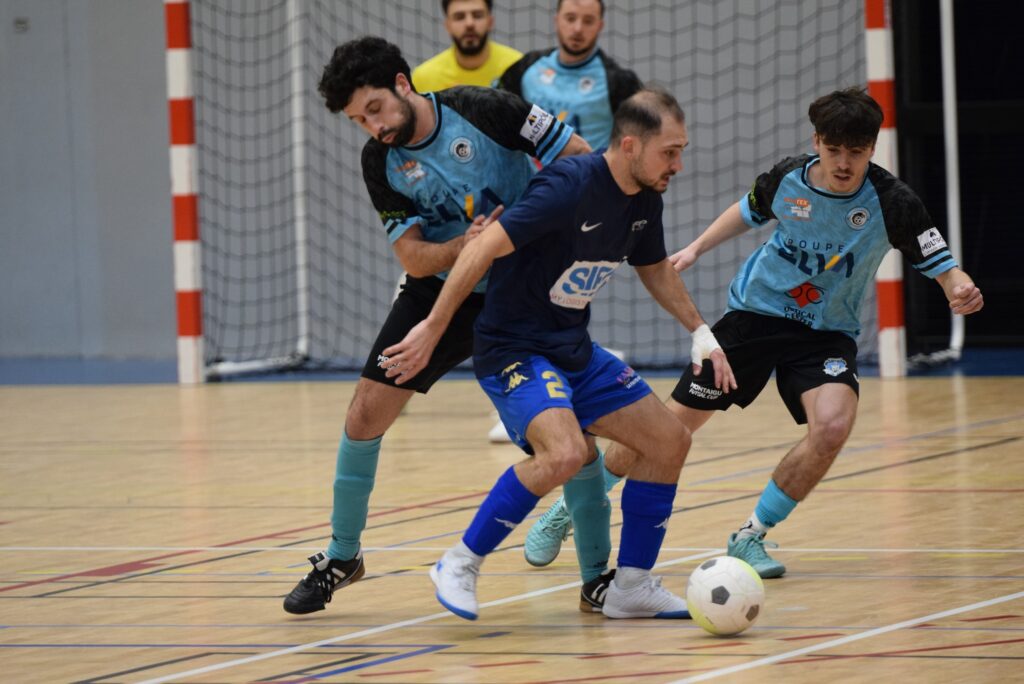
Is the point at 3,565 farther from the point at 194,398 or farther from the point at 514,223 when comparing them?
the point at 194,398

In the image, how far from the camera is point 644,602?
156 inches

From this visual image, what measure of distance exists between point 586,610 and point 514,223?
3.38ft

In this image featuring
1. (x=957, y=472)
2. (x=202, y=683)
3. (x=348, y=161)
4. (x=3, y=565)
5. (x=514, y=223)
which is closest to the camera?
(x=202, y=683)

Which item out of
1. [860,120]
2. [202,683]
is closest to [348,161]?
[860,120]

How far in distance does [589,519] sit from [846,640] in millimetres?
790

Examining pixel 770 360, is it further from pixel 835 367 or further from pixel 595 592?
pixel 595 592

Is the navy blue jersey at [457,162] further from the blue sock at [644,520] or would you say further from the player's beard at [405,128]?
the blue sock at [644,520]

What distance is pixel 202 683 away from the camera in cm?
341

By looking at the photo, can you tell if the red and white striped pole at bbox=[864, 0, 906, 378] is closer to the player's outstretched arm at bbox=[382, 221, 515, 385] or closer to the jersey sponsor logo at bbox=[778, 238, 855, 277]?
the jersey sponsor logo at bbox=[778, 238, 855, 277]

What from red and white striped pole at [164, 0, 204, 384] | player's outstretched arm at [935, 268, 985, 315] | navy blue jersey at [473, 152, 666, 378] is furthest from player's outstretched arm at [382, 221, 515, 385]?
red and white striped pole at [164, 0, 204, 384]

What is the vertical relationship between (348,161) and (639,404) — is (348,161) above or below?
above

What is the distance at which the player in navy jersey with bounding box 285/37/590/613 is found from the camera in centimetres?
418

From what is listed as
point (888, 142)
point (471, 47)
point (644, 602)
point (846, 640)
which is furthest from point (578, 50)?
point (846, 640)

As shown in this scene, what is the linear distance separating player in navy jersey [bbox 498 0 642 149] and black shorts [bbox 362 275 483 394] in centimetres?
314
